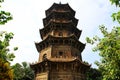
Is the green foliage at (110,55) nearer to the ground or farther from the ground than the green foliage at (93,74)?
nearer to the ground

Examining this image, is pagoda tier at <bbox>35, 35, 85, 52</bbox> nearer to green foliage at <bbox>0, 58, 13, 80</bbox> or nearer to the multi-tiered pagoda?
the multi-tiered pagoda

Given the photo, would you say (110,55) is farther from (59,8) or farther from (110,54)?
(59,8)

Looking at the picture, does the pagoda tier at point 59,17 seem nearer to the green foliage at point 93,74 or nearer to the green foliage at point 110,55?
the green foliage at point 93,74

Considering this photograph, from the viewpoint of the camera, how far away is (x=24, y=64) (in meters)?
46.6

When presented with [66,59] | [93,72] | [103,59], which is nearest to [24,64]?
[93,72]

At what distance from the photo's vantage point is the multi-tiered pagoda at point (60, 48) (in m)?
25.9

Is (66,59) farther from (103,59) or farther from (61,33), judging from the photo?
(103,59)

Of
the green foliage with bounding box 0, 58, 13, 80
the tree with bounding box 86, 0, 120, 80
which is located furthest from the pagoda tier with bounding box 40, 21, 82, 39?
the green foliage with bounding box 0, 58, 13, 80

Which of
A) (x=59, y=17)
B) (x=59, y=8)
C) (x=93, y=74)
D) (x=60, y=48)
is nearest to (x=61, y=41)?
(x=60, y=48)

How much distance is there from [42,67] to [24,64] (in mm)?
20554

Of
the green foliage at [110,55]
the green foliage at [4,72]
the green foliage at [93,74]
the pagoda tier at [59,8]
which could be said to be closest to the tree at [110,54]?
the green foliage at [110,55]

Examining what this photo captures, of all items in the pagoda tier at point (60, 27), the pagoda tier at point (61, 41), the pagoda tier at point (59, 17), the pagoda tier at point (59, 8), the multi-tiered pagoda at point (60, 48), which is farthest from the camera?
the pagoda tier at point (59, 8)

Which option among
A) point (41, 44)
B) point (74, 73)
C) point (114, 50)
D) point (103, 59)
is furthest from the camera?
point (41, 44)

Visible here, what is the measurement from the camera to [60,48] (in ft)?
91.6
